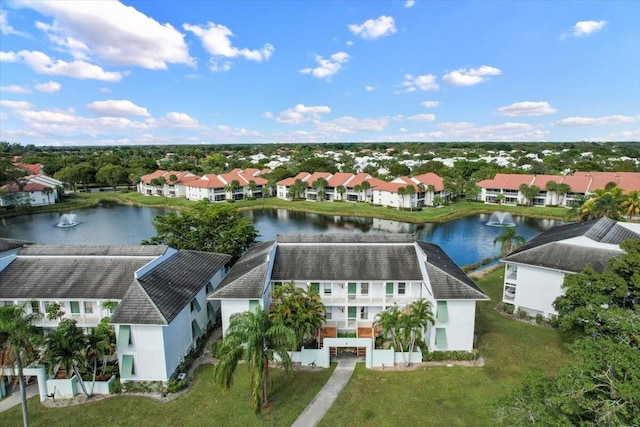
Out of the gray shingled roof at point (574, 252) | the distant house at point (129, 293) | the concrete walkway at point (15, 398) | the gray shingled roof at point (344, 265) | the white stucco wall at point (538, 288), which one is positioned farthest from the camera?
the white stucco wall at point (538, 288)

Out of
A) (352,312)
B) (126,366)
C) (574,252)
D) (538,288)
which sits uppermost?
(574,252)

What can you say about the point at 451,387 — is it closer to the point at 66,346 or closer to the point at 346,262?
the point at 346,262

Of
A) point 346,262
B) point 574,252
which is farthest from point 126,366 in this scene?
point 574,252

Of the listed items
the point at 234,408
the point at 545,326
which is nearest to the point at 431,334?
the point at 545,326

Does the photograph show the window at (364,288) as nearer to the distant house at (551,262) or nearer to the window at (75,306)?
the distant house at (551,262)

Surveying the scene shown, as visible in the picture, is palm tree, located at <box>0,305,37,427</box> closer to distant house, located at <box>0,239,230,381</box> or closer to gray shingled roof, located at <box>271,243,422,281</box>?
distant house, located at <box>0,239,230,381</box>

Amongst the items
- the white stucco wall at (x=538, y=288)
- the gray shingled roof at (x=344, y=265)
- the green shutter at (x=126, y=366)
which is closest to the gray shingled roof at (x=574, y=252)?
the white stucco wall at (x=538, y=288)
